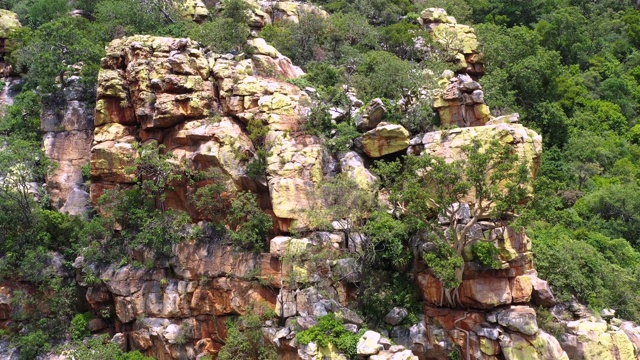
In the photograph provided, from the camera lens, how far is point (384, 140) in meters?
27.6

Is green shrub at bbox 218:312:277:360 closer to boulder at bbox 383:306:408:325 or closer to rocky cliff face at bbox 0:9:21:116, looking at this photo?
boulder at bbox 383:306:408:325

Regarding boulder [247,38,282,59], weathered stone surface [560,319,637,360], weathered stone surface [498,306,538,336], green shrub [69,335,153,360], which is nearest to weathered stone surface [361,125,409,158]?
weathered stone surface [498,306,538,336]

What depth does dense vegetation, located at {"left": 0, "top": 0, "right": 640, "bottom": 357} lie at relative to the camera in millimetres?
26203

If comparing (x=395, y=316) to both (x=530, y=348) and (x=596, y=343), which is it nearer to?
(x=530, y=348)

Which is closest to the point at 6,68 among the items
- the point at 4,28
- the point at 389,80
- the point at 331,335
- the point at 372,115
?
the point at 4,28

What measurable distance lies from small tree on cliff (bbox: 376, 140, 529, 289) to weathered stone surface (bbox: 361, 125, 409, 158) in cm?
338

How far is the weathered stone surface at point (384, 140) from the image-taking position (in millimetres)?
27297

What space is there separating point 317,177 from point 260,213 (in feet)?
10.7

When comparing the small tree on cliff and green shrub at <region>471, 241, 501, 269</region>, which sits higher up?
the small tree on cliff

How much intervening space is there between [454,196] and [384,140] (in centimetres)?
617

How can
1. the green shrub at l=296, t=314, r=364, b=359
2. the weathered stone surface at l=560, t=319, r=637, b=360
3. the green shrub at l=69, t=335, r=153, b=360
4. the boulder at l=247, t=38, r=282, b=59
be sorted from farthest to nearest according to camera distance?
the boulder at l=247, t=38, r=282, b=59
the green shrub at l=69, t=335, r=153, b=360
the weathered stone surface at l=560, t=319, r=637, b=360
the green shrub at l=296, t=314, r=364, b=359

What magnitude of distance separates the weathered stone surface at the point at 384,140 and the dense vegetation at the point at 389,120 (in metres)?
1.11

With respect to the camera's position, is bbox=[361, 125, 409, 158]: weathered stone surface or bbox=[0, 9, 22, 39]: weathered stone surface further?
bbox=[0, 9, 22, 39]: weathered stone surface

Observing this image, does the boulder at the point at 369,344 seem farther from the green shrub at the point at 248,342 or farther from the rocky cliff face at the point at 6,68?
the rocky cliff face at the point at 6,68
